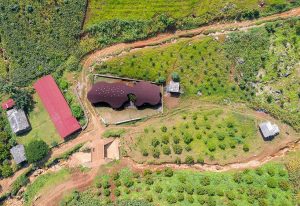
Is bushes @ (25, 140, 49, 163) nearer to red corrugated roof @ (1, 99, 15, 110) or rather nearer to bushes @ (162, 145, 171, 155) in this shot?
red corrugated roof @ (1, 99, 15, 110)

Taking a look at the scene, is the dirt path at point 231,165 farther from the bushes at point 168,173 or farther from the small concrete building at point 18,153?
the small concrete building at point 18,153

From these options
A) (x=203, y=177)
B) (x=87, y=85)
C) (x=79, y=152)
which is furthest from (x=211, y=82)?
(x=79, y=152)

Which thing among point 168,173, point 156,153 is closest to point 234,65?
point 156,153

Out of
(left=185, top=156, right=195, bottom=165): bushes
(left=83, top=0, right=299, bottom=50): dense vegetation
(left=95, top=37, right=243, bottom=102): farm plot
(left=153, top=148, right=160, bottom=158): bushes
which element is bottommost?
(left=185, top=156, right=195, bottom=165): bushes

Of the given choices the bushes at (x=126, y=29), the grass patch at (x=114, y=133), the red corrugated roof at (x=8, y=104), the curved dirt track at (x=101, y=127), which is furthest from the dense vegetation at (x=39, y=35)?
the grass patch at (x=114, y=133)

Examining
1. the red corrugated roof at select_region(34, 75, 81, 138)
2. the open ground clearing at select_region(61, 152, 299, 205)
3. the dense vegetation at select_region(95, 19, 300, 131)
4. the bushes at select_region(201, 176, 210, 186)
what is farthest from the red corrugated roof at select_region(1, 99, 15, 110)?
the bushes at select_region(201, 176, 210, 186)

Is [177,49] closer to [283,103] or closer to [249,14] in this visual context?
[249,14]
